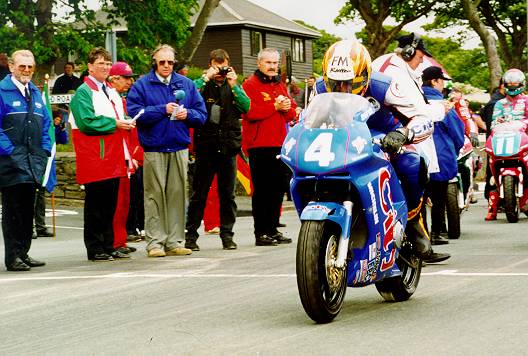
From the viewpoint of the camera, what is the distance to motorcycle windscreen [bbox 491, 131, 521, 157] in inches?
669

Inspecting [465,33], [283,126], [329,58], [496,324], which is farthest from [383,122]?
[465,33]

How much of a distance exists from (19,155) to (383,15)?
116 feet

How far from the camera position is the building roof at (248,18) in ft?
241

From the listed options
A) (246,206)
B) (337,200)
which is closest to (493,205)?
(246,206)

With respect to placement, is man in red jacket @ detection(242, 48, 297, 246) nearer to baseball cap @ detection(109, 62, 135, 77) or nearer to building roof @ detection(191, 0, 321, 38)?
baseball cap @ detection(109, 62, 135, 77)

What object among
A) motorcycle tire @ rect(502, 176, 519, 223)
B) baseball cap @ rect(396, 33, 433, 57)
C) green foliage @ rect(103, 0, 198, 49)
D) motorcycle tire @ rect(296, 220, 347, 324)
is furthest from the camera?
green foliage @ rect(103, 0, 198, 49)

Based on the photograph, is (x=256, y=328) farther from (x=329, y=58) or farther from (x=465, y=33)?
(x=465, y=33)

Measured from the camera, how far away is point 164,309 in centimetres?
905

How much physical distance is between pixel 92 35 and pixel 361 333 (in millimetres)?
32275

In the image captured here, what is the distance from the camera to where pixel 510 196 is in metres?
16.9

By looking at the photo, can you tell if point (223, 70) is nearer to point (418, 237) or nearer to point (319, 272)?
point (418, 237)

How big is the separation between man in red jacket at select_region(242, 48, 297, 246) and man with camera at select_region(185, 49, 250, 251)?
9.8 inches

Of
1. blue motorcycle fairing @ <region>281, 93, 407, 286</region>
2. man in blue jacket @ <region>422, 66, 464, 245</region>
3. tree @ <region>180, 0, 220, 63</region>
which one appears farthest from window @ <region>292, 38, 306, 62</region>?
blue motorcycle fairing @ <region>281, 93, 407, 286</region>

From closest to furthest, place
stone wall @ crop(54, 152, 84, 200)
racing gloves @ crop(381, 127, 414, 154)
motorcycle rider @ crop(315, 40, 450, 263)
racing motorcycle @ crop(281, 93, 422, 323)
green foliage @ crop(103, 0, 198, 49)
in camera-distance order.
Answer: racing motorcycle @ crop(281, 93, 422, 323), racing gloves @ crop(381, 127, 414, 154), motorcycle rider @ crop(315, 40, 450, 263), stone wall @ crop(54, 152, 84, 200), green foliage @ crop(103, 0, 198, 49)
